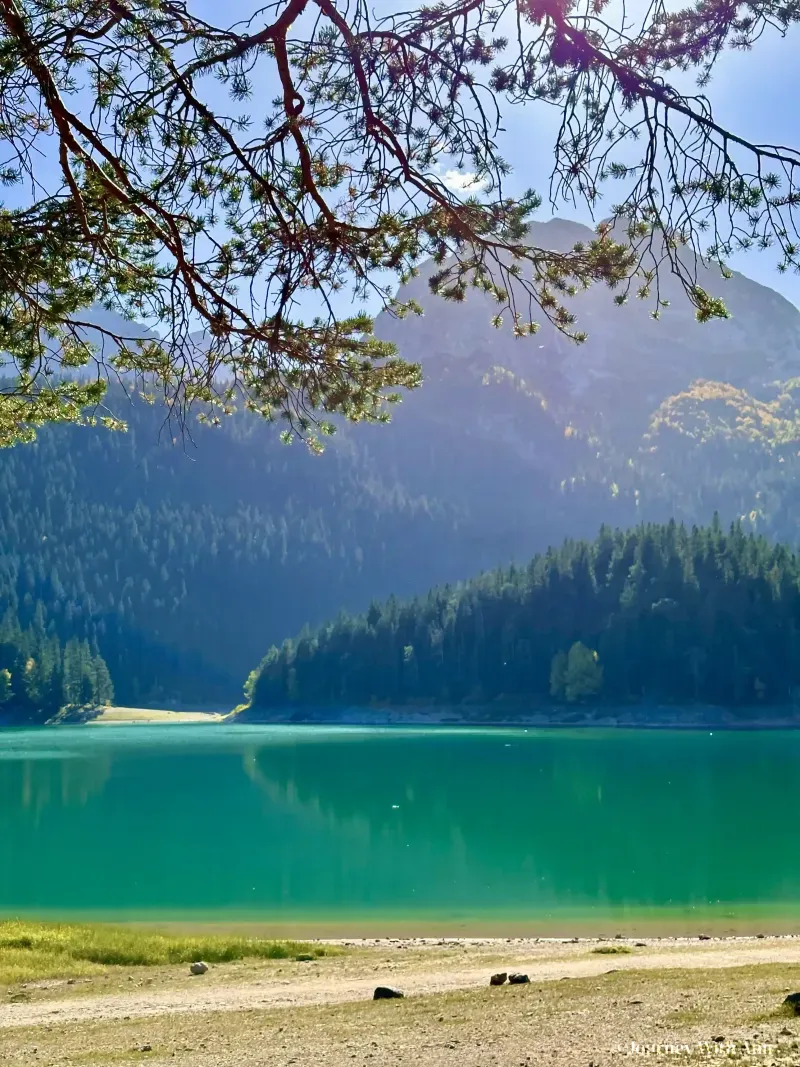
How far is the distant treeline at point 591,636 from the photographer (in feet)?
345

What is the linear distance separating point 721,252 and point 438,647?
394ft

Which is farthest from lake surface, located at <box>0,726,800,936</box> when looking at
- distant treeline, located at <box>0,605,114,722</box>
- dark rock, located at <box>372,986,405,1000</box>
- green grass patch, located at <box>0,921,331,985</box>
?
distant treeline, located at <box>0,605,114,722</box>

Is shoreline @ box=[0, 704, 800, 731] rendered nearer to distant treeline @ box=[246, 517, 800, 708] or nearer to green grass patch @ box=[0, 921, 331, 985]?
distant treeline @ box=[246, 517, 800, 708]

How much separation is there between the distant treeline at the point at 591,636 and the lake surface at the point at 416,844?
145ft

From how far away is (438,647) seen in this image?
416ft

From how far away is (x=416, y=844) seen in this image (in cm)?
3078

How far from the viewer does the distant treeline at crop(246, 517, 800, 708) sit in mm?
105250

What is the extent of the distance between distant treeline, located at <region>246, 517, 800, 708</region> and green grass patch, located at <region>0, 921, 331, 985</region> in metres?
90.3

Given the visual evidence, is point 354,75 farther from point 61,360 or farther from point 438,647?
point 438,647

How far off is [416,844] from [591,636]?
8933cm

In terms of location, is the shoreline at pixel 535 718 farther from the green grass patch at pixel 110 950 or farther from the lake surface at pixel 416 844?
the green grass patch at pixel 110 950

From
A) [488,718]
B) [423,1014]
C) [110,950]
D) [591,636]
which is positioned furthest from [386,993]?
[591,636]

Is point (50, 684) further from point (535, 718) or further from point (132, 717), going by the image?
point (535, 718)

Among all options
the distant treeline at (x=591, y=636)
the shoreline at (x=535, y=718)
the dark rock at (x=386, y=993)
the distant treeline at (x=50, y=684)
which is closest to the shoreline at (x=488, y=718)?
the shoreline at (x=535, y=718)
